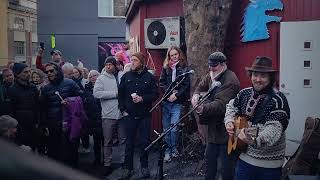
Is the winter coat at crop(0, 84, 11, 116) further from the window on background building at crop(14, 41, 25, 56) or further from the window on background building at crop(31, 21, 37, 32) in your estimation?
the window on background building at crop(31, 21, 37, 32)

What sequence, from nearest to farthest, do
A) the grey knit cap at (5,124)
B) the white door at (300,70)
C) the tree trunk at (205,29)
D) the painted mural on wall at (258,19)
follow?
1. the grey knit cap at (5,124)
2. the white door at (300,70)
3. the painted mural on wall at (258,19)
4. the tree trunk at (205,29)

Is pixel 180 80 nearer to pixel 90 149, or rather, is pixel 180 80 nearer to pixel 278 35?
pixel 278 35

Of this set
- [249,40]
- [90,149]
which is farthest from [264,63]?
[90,149]

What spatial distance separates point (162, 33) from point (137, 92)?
2.81 metres

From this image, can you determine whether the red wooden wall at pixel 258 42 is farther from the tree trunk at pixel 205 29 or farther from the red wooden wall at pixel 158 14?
the red wooden wall at pixel 158 14

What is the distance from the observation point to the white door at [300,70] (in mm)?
7559

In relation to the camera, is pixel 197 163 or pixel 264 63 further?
pixel 197 163

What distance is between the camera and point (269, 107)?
404 centimetres

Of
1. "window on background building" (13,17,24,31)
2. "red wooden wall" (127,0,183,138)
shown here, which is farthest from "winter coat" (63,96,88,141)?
"window on background building" (13,17,24,31)

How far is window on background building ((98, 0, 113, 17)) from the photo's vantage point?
3378 centimetres

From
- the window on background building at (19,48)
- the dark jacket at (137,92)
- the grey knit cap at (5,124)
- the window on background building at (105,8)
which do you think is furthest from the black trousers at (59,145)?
the window on background building at (105,8)

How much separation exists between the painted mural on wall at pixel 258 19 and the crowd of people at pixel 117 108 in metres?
1.48

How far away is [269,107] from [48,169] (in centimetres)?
330

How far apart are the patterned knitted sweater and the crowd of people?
0.21 ft
